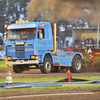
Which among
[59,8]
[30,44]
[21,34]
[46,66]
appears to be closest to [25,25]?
[21,34]

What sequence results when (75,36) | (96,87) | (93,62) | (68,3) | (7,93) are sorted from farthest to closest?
(75,36), (93,62), (68,3), (96,87), (7,93)

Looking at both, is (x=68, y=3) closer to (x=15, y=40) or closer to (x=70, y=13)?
(x=70, y=13)

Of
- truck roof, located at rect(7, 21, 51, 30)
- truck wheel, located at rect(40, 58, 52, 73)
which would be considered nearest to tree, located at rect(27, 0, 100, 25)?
truck roof, located at rect(7, 21, 51, 30)

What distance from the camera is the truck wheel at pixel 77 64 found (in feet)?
55.5

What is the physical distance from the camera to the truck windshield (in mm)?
14992

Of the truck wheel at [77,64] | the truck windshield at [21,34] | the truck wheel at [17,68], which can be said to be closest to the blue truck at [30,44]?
the truck windshield at [21,34]

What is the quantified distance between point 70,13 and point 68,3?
2.57 ft

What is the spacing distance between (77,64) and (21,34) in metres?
4.31

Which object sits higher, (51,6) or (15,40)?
(51,6)

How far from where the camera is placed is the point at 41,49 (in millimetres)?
15242

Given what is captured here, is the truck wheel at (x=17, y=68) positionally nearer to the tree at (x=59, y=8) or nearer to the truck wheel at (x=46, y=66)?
the truck wheel at (x=46, y=66)

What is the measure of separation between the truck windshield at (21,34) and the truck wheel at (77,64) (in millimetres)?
3446

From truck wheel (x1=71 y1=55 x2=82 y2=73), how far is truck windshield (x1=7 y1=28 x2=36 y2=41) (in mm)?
3446

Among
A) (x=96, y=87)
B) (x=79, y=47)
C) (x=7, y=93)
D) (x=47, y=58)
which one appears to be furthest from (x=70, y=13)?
(x=7, y=93)
